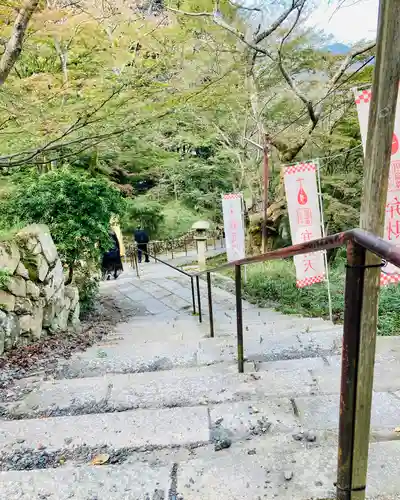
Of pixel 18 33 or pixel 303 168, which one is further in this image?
pixel 303 168

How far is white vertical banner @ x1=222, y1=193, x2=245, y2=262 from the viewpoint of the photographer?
733 cm

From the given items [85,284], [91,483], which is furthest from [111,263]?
[91,483]

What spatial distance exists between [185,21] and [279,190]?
462 centimetres

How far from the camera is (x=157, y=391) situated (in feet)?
7.36

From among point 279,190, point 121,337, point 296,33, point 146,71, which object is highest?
point 296,33

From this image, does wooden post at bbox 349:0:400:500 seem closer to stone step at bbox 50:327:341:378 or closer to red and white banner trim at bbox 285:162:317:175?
stone step at bbox 50:327:341:378

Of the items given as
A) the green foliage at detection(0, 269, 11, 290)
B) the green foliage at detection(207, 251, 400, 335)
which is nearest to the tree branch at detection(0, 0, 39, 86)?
the green foliage at detection(0, 269, 11, 290)

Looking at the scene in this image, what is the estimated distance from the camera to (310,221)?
16.5 ft

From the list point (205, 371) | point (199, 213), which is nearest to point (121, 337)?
point (205, 371)

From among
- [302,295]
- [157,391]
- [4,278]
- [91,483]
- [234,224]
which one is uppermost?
[234,224]

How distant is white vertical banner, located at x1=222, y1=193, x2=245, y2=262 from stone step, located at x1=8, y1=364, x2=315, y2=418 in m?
→ 4.98

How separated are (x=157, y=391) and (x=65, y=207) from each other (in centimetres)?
367

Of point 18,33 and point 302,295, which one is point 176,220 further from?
point 18,33

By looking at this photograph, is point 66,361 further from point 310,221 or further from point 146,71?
point 310,221
